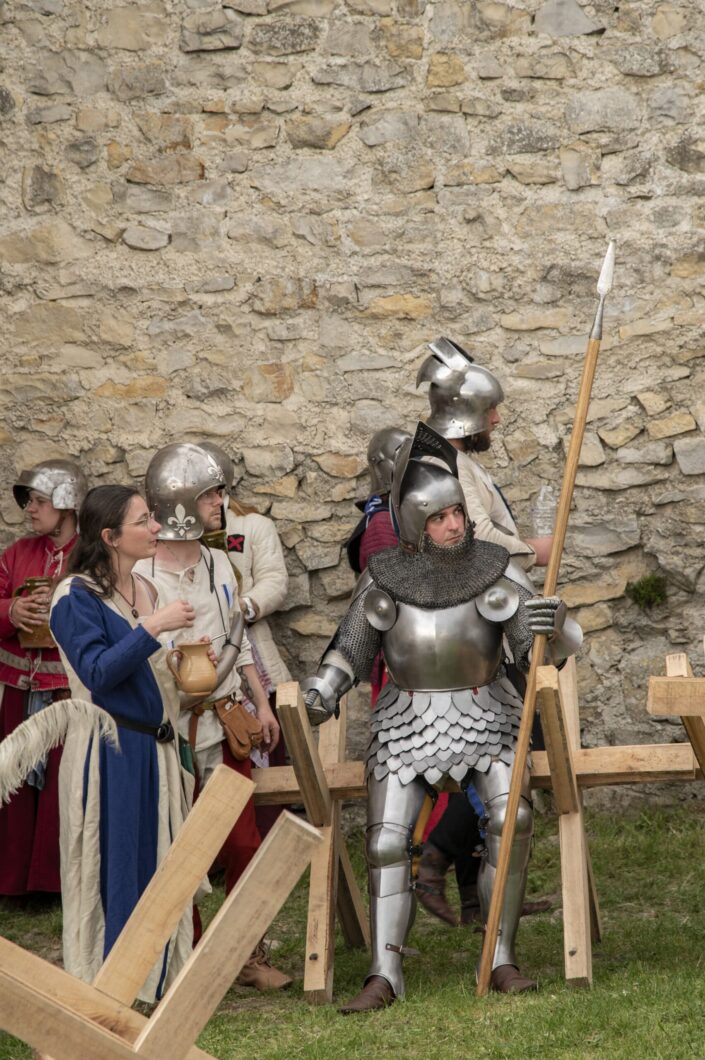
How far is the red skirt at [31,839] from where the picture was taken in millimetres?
5660

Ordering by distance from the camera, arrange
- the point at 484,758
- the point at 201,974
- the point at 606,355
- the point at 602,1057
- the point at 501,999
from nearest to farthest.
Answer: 1. the point at 201,974
2. the point at 602,1057
3. the point at 501,999
4. the point at 484,758
5. the point at 606,355

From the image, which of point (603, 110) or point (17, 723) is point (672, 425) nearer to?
point (603, 110)

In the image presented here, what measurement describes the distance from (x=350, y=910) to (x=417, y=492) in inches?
57.4

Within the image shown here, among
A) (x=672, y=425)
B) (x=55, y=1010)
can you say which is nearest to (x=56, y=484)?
(x=672, y=425)

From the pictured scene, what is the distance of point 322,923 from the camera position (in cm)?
435

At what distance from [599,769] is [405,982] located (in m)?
0.90

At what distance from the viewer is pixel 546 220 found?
20.4 ft

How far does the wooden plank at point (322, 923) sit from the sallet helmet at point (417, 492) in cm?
97

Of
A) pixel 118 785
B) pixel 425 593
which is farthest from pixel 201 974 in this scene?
pixel 425 593

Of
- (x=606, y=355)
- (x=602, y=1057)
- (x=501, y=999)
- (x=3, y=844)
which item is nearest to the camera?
(x=602, y=1057)

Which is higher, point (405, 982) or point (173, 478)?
point (173, 478)

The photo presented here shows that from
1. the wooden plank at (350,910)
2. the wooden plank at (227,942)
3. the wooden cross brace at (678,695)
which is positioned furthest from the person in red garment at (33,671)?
the wooden plank at (227,942)

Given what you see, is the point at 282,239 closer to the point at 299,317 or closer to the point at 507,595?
the point at 299,317

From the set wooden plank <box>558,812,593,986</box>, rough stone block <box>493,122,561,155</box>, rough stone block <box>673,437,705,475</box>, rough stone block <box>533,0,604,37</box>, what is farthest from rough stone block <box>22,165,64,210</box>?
wooden plank <box>558,812,593,986</box>
